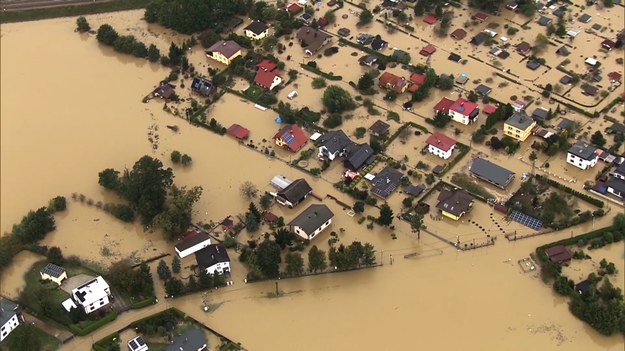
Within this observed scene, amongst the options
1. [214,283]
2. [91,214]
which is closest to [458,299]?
[214,283]

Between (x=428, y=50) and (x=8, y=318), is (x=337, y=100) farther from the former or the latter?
(x=8, y=318)

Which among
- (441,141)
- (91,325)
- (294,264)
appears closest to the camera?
(91,325)

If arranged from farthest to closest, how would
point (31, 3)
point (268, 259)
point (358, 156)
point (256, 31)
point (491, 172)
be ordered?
point (31, 3) → point (256, 31) → point (358, 156) → point (491, 172) → point (268, 259)

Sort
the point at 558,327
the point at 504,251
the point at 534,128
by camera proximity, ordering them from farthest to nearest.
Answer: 1. the point at 534,128
2. the point at 504,251
3. the point at 558,327

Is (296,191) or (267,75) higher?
(267,75)

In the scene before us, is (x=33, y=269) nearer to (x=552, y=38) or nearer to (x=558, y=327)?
(x=558, y=327)

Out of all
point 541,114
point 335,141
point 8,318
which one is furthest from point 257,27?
point 8,318

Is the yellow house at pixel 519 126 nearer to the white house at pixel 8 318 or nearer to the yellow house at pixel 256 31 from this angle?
the yellow house at pixel 256 31
